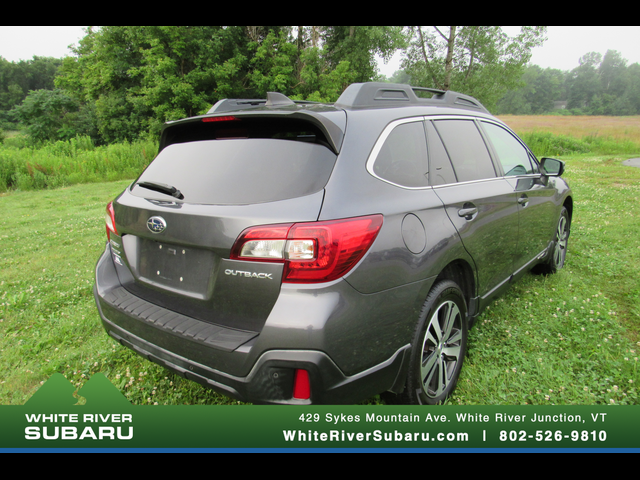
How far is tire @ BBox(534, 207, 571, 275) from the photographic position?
4305mm

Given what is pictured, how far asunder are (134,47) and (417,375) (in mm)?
31519

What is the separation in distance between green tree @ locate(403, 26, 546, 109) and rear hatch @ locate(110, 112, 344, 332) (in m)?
24.2

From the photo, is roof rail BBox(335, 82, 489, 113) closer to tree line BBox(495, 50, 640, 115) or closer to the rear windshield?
the rear windshield

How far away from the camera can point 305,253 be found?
1.64 m

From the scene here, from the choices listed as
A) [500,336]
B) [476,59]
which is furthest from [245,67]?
[500,336]

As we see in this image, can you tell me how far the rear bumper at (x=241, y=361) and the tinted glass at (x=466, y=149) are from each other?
1395 mm

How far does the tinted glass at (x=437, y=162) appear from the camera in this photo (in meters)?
2.40

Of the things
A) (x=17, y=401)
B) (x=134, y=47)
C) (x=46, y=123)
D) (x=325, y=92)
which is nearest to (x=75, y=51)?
(x=46, y=123)

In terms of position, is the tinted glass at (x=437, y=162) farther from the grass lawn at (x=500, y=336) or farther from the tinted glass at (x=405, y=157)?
the grass lawn at (x=500, y=336)

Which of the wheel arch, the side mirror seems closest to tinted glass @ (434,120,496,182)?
the wheel arch

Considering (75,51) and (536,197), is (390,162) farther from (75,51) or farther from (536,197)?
(75,51)

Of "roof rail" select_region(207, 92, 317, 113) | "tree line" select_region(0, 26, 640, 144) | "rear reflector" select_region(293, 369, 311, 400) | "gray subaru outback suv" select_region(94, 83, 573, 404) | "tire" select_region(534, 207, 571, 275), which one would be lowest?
"tire" select_region(534, 207, 571, 275)

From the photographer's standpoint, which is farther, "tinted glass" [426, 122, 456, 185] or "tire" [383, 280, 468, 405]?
"tinted glass" [426, 122, 456, 185]

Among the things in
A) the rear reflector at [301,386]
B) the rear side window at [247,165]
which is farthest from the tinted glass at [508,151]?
the rear reflector at [301,386]
